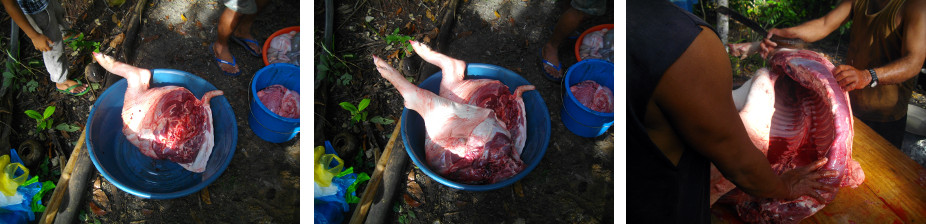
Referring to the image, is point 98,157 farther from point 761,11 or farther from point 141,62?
point 761,11

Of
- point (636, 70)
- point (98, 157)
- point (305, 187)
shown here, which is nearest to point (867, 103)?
point (636, 70)

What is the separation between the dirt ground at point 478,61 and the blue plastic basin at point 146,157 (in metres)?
0.32

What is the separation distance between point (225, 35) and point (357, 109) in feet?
1.66

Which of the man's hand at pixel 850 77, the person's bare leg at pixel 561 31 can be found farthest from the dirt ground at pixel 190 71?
the man's hand at pixel 850 77

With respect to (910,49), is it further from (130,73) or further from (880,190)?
(130,73)

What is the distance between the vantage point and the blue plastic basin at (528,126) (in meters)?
1.80

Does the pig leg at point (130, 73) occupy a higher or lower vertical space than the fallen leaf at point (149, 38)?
lower

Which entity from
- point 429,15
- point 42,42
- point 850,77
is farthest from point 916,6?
point 42,42

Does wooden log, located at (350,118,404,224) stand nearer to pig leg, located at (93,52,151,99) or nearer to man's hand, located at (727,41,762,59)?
pig leg, located at (93,52,151,99)

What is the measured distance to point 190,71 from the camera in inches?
70.8

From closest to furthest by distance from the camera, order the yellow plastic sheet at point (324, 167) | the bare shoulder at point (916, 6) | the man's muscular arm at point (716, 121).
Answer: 1. the man's muscular arm at point (716, 121)
2. the bare shoulder at point (916, 6)
3. the yellow plastic sheet at point (324, 167)

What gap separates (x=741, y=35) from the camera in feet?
5.72

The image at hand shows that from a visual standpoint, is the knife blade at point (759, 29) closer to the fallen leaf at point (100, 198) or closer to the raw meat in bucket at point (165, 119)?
the raw meat in bucket at point (165, 119)

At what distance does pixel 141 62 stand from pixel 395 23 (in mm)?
868
